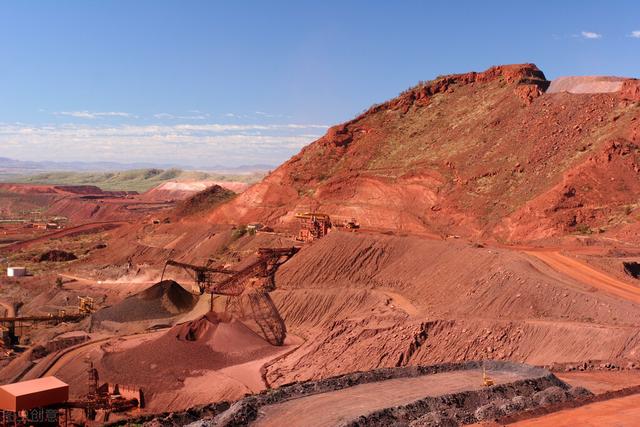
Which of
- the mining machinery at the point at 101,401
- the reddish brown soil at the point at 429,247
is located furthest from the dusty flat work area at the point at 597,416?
the mining machinery at the point at 101,401

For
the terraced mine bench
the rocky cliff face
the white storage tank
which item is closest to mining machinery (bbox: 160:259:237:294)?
the rocky cliff face

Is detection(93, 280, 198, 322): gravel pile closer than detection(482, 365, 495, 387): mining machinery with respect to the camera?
No

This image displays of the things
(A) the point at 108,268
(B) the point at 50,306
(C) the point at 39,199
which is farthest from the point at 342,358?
(C) the point at 39,199

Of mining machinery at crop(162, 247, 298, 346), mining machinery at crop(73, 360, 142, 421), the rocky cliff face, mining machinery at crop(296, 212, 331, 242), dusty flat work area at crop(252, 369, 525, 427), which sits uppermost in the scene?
the rocky cliff face

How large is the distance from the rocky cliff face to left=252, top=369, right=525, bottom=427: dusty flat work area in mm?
22369

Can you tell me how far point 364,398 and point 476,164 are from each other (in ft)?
120

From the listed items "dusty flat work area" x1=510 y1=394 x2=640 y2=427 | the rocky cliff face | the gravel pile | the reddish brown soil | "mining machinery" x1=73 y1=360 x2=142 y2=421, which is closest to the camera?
"dusty flat work area" x1=510 y1=394 x2=640 y2=427

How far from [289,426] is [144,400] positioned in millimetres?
12693

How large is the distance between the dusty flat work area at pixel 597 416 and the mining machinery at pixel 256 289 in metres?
20.4

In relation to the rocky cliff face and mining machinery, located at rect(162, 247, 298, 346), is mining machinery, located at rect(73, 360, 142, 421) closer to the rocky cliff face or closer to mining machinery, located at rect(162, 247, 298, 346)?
mining machinery, located at rect(162, 247, 298, 346)

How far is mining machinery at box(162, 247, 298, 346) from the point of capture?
122ft

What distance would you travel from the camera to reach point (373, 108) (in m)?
71.4

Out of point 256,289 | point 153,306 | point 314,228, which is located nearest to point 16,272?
point 153,306

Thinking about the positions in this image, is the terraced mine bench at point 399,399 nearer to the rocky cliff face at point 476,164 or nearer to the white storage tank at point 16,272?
the rocky cliff face at point 476,164
